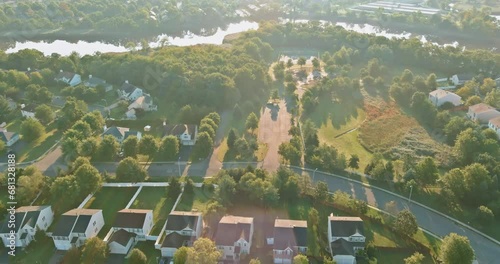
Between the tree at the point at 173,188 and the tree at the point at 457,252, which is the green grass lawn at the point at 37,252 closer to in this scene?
the tree at the point at 173,188

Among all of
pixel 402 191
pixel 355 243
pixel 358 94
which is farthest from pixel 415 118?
pixel 355 243

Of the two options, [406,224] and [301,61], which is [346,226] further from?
[301,61]

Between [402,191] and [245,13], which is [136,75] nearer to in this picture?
[402,191]

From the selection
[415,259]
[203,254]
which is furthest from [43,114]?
[415,259]

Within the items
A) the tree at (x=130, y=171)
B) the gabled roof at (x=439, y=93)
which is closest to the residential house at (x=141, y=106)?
the tree at (x=130, y=171)

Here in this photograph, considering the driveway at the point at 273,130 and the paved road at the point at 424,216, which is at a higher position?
the driveway at the point at 273,130

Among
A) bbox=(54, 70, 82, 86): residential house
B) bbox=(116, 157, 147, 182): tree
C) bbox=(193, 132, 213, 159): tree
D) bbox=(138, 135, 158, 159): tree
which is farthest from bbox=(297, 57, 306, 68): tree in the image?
bbox=(116, 157, 147, 182): tree
